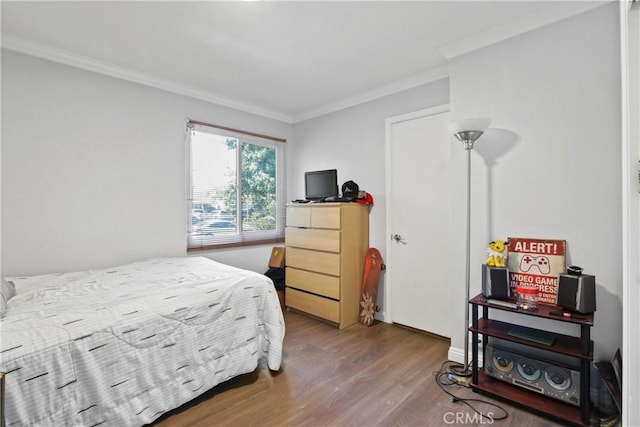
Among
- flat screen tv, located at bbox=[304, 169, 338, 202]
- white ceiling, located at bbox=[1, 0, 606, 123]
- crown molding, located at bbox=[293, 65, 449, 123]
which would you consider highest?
white ceiling, located at bbox=[1, 0, 606, 123]

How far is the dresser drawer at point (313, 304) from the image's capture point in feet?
10.3

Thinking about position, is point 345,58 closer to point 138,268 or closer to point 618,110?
point 618,110

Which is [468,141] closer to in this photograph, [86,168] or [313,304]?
[313,304]

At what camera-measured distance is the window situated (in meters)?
3.44

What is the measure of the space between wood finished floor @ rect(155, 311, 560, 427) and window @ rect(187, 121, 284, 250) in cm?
159

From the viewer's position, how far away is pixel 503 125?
2230 mm

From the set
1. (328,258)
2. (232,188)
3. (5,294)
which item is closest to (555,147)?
(328,258)

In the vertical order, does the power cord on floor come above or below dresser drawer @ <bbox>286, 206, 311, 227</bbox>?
below

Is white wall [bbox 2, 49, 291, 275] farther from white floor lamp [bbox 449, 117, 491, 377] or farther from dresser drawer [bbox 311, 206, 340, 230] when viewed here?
white floor lamp [bbox 449, 117, 491, 377]

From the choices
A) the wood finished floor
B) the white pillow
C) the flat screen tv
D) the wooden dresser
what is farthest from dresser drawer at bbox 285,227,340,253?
the white pillow

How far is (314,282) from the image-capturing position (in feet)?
11.0

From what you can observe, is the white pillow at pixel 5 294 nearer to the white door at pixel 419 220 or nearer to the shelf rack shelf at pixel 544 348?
the shelf rack shelf at pixel 544 348

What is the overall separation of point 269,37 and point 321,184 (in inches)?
64.9

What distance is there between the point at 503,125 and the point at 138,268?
10.2 ft
